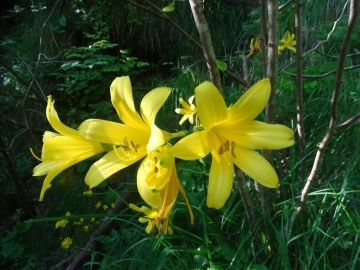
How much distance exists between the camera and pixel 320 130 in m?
2.39

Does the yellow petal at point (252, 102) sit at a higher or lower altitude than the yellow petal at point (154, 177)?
higher

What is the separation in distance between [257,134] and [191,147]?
0.17 meters

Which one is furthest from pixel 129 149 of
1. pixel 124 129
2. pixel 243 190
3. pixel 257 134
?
pixel 243 190

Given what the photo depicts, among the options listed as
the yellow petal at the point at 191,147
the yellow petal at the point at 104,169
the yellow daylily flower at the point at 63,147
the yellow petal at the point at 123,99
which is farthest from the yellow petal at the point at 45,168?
the yellow petal at the point at 191,147

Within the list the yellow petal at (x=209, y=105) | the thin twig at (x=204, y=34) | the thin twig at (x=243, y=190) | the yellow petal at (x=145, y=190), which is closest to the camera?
the yellow petal at (x=209, y=105)

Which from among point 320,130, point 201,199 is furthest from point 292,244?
point 320,130

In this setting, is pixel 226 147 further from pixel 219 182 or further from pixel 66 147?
pixel 66 147

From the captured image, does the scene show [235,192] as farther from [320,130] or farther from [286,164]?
[320,130]

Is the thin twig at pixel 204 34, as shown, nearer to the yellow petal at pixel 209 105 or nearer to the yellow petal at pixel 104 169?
the yellow petal at pixel 209 105

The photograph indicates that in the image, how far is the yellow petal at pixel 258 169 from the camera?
920mm

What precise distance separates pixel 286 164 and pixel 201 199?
502 mm

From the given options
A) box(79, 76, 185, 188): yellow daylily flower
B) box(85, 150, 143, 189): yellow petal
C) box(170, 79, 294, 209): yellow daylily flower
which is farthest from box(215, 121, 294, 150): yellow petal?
box(85, 150, 143, 189): yellow petal

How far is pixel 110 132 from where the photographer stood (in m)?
0.92

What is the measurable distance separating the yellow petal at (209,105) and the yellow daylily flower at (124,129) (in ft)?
0.32
